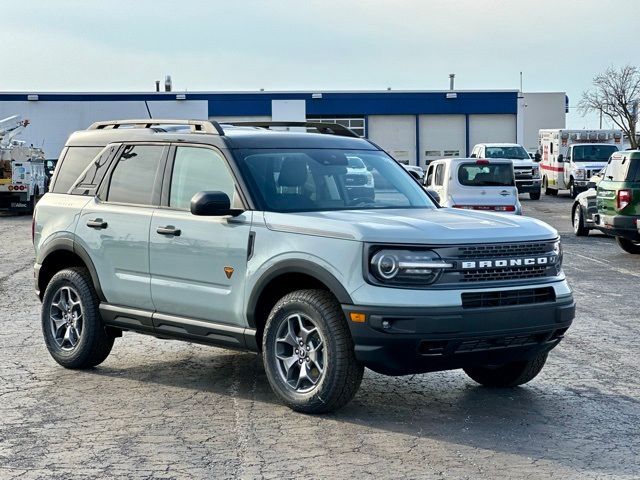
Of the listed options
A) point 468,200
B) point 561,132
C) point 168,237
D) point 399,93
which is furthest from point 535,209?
point 168,237

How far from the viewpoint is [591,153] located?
139 ft

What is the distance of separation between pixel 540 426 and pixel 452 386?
1333 mm

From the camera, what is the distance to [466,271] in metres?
6.92

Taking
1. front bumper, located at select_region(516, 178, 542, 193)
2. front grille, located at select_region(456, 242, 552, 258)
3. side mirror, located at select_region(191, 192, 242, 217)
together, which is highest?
side mirror, located at select_region(191, 192, 242, 217)

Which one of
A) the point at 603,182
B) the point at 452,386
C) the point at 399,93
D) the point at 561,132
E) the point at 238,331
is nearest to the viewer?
the point at 238,331

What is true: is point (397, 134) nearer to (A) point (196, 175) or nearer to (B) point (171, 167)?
(B) point (171, 167)

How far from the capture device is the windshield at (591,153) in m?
42.2

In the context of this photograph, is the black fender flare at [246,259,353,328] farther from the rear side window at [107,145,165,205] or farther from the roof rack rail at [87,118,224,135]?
the rear side window at [107,145,165,205]

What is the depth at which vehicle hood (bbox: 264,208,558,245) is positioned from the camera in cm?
688

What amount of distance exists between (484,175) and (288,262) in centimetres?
1689

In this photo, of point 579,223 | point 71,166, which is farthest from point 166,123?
point 579,223

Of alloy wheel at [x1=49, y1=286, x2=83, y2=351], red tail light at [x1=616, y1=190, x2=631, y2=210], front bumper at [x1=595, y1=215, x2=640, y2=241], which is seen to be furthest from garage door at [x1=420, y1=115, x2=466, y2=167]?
alloy wheel at [x1=49, y1=286, x2=83, y2=351]

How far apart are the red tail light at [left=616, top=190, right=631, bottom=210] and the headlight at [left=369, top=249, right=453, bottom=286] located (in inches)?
513

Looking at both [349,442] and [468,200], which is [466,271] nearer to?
[349,442]
